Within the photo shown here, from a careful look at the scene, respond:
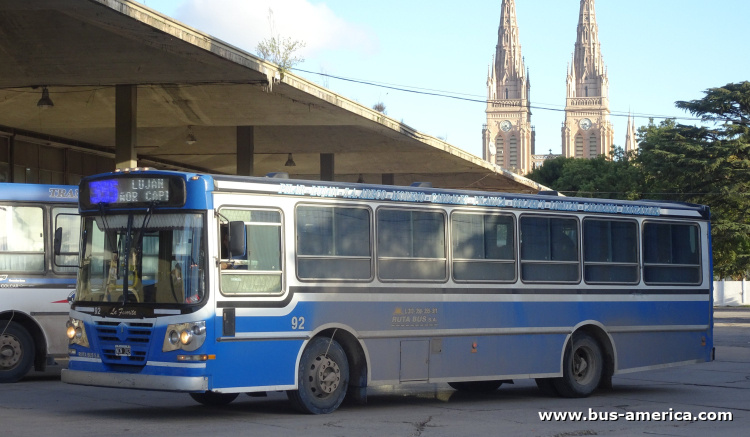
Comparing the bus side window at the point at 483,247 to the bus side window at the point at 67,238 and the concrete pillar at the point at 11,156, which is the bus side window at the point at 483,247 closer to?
the bus side window at the point at 67,238

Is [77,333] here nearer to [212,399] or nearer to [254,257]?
[212,399]

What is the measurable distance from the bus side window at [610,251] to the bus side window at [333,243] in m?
3.85

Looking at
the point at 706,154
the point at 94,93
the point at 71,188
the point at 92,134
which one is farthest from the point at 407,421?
the point at 706,154

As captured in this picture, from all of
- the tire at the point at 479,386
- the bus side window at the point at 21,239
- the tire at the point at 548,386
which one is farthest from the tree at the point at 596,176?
the bus side window at the point at 21,239

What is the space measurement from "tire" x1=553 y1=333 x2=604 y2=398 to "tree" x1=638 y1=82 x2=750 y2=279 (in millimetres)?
39958

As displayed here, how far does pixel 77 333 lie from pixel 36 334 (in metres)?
4.46

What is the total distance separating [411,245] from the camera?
37.5ft

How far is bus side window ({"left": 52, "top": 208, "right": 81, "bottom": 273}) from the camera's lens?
14.5 metres

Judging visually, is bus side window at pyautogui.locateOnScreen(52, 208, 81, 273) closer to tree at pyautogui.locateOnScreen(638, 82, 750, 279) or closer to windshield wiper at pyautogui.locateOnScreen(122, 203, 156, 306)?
windshield wiper at pyautogui.locateOnScreen(122, 203, 156, 306)

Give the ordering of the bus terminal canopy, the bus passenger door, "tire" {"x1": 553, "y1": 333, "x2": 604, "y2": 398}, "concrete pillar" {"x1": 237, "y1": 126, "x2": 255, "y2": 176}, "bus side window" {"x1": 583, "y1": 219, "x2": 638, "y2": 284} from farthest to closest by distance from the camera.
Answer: "concrete pillar" {"x1": 237, "y1": 126, "x2": 255, "y2": 176}
the bus terminal canopy
"bus side window" {"x1": 583, "y1": 219, "x2": 638, "y2": 284}
"tire" {"x1": 553, "y1": 333, "x2": 604, "y2": 398}
the bus passenger door

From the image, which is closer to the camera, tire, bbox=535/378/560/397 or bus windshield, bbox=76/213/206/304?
bus windshield, bbox=76/213/206/304

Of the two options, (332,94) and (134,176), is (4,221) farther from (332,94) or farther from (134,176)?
(332,94)

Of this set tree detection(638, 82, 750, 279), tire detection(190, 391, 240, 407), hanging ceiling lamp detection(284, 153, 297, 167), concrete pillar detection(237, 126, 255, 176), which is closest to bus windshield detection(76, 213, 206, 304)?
tire detection(190, 391, 240, 407)

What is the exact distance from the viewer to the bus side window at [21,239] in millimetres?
14086
